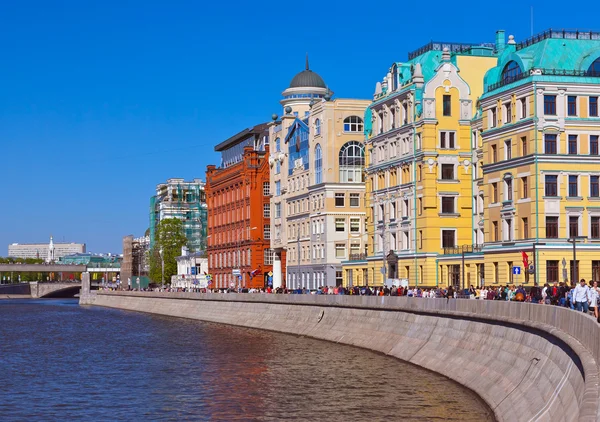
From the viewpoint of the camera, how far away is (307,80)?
161375 millimetres

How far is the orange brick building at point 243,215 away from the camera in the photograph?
166 metres

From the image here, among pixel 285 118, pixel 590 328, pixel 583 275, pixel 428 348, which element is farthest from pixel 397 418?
pixel 285 118

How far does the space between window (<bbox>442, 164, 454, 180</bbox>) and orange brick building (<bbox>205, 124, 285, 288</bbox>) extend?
54.5 m

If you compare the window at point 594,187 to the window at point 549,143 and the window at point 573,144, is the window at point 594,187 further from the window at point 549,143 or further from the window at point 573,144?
the window at point 549,143

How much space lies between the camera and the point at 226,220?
187375mm

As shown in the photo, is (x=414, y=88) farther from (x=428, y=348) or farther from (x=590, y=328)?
(x=590, y=328)

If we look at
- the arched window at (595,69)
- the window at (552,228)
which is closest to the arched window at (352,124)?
the arched window at (595,69)

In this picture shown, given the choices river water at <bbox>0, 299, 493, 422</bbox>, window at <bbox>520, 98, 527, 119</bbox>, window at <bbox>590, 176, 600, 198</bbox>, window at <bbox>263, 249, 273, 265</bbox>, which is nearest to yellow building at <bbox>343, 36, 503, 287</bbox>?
window at <bbox>590, 176, 600, 198</bbox>

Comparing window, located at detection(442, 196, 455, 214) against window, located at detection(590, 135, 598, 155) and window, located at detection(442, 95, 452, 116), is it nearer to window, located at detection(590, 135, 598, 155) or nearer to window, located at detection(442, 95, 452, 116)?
window, located at detection(442, 95, 452, 116)

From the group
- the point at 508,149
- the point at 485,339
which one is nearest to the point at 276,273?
the point at 508,149

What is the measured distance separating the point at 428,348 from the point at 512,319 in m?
14.4

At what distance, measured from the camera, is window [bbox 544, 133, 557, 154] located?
88312mm

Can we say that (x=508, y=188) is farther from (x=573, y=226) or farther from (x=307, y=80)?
(x=307, y=80)

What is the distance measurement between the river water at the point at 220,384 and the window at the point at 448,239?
26866 millimetres
